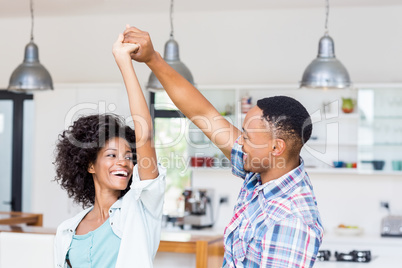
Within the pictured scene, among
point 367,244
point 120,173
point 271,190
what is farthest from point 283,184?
point 367,244

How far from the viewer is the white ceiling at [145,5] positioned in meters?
6.05

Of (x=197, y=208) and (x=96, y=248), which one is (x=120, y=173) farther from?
(x=197, y=208)

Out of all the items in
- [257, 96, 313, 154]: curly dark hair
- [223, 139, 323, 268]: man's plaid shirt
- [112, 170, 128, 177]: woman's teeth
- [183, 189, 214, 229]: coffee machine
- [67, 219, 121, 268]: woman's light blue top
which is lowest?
[183, 189, 214, 229]: coffee machine

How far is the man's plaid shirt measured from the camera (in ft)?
4.49

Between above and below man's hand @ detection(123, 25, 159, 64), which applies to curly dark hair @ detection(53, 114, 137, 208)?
below

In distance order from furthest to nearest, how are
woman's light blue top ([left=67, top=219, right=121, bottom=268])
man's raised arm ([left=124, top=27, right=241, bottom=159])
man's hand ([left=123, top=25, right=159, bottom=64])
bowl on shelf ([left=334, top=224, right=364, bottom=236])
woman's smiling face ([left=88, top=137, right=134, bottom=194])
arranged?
bowl on shelf ([left=334, top=224, right=364, bottom=236]) < woman's smiling face ([left=88, top=137, right=134, bottom=194]) < woman's light blue top ([left=67, top=219, right=121, bottom=268]) < man's raised arm ([left=124, top=27, right=241, bottom=159]) < man's hand ([left=123, top=25, right=159, bottom=64])

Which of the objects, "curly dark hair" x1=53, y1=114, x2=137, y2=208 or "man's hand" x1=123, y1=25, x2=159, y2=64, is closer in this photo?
"man's hand" x1=123, y1=25, x2=159, y2=64

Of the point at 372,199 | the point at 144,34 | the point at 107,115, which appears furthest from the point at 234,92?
the point at 144,34

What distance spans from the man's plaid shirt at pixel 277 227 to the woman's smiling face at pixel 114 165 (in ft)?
2.12

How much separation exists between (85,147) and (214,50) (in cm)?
441

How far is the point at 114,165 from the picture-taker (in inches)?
85.7

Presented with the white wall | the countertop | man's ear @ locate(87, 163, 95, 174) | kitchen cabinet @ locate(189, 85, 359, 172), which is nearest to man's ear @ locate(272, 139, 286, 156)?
man's ear @ locate(87, 163, 95, 174)

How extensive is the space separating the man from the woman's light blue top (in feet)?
1.79

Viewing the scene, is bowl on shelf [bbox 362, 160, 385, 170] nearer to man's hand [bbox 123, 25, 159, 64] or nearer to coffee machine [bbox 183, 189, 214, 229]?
coffee machine [bbox 183, 189, 214, 229]
